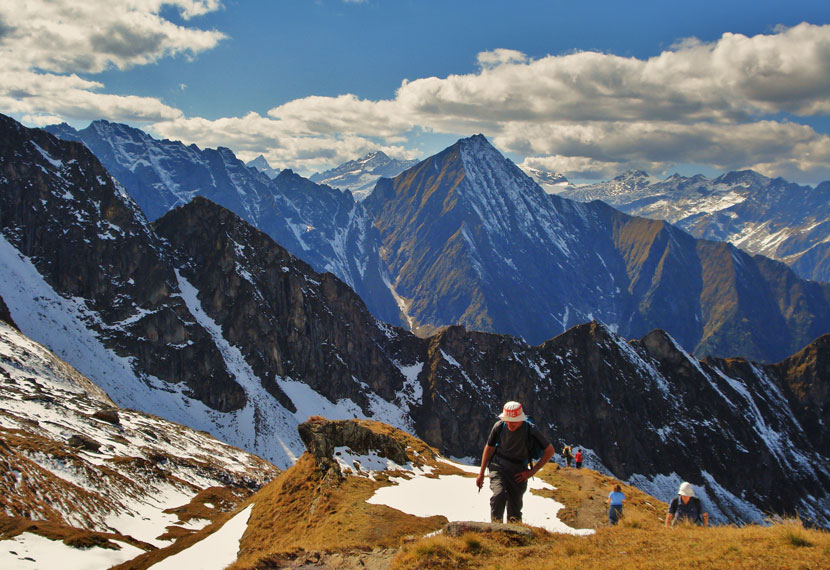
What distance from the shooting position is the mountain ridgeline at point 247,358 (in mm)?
148500

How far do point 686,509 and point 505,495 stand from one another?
23.9 feet

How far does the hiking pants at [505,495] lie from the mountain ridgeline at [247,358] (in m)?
134

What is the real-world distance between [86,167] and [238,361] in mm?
74685

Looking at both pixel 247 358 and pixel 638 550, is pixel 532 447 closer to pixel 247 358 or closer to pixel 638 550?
pixel 638 550

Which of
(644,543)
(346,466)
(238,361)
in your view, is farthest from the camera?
(238,361)

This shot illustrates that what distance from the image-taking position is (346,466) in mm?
33719

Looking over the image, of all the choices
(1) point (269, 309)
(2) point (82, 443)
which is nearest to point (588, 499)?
(2) point (82, 443)

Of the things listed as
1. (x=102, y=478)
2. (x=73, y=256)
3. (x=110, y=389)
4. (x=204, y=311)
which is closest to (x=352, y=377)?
(x=204, y=311)

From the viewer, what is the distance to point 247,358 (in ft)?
559

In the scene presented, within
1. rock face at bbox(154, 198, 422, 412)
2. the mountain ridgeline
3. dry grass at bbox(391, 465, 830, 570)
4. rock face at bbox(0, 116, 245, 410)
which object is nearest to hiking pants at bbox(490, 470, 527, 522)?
dry grass at bbox(391, 465, 830, 570)

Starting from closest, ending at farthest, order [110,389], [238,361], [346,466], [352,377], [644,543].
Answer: [644,543] < [346,466] < [110,389] < [238,361] < [352,377]

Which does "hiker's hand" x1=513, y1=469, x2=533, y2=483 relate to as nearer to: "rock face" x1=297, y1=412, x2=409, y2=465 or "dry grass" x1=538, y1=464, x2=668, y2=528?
"dry grass" x1=538, y1=464, x2=668, y2=528

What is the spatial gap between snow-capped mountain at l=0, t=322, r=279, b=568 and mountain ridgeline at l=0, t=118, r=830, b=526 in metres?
50.7

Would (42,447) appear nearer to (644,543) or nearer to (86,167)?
(644,543)
